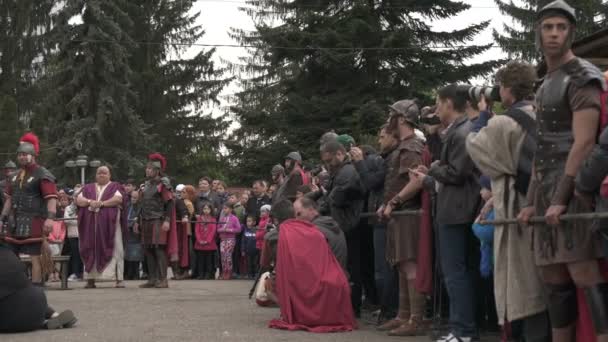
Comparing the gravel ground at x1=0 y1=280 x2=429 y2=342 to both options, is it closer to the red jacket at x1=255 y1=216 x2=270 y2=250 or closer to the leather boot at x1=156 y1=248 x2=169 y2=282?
the leather boot at x1=156 y1=248 x2=169 y2=282

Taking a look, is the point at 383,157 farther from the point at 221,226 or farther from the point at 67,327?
the point at 221,226

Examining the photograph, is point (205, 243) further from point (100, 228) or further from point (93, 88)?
point (93, 88)

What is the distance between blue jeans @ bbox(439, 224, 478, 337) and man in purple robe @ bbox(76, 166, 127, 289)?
1033 centimetres

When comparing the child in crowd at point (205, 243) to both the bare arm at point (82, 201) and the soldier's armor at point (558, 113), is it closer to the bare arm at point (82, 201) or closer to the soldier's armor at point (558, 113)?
the bare arm at point (82, 201)

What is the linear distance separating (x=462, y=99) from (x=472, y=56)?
27003 millimetres

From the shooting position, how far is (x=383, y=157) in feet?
32.0

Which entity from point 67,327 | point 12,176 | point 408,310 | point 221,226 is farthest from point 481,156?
point 221,226

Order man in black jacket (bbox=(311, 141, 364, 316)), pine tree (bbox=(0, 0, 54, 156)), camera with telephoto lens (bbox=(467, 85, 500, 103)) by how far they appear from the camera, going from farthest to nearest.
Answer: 1. pine tree (bbox=(0, 0, 54, 156))
2. man in black jacket (bbox=(311, 141, 364, 316))
3. camera with telephoto lens (bbox=(467, 85, 500, 103))

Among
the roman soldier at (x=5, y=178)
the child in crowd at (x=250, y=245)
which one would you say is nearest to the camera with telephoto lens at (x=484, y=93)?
the roman soldier at (x=5, y=178)

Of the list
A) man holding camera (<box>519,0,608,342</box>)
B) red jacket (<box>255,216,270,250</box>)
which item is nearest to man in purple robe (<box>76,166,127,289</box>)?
red jacket (<box>255,216,270,250</box>)

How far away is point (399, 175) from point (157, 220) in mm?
8243

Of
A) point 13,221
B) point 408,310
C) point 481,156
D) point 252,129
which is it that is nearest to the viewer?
point 481,156

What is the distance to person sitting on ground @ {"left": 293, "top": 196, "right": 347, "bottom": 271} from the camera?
9.81 meters

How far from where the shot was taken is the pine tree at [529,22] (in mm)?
34594
